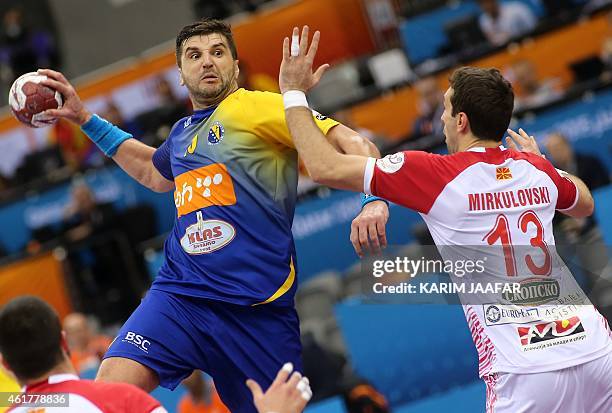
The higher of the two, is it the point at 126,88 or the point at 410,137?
the point at 126,88

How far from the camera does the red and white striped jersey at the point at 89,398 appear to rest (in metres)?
3.71

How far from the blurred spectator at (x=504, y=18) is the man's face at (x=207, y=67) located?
28.2 feet

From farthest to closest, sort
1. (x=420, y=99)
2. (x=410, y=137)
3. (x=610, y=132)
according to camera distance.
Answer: (x=420, y=99)
(x=410, y=137)
(x=610, y=132)

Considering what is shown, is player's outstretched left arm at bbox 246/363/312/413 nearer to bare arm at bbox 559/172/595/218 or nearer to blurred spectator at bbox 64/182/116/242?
bare arm at bbox 559/172/595/218

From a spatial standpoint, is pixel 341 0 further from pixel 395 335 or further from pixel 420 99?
pixel 395 335

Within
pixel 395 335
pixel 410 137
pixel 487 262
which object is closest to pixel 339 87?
pixel 410 137

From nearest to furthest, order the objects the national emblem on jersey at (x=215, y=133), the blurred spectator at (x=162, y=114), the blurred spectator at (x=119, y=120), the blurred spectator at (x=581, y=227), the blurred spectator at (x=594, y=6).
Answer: the national emblem on jersey at (x=215, y=133)
the blurred spectator at (x=581, y=227)
the blurred spectator at (x=594, y=6)
the blurred spectator at (x=162, y=114)
the blurred spectator at (x=119, y=120)

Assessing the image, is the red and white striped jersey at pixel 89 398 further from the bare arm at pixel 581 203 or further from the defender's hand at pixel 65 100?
the defender's hand at pixel 65 100

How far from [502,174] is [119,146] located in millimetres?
2720

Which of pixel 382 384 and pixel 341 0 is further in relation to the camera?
pixel 341 0

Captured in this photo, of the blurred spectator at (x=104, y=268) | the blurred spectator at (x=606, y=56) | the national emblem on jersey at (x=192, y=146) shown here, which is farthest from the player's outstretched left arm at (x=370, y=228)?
the blurred spectator at (x=104, y=268)

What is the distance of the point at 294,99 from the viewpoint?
492 centimetres

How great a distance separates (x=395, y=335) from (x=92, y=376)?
273cm

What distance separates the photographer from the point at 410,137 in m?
11.5
